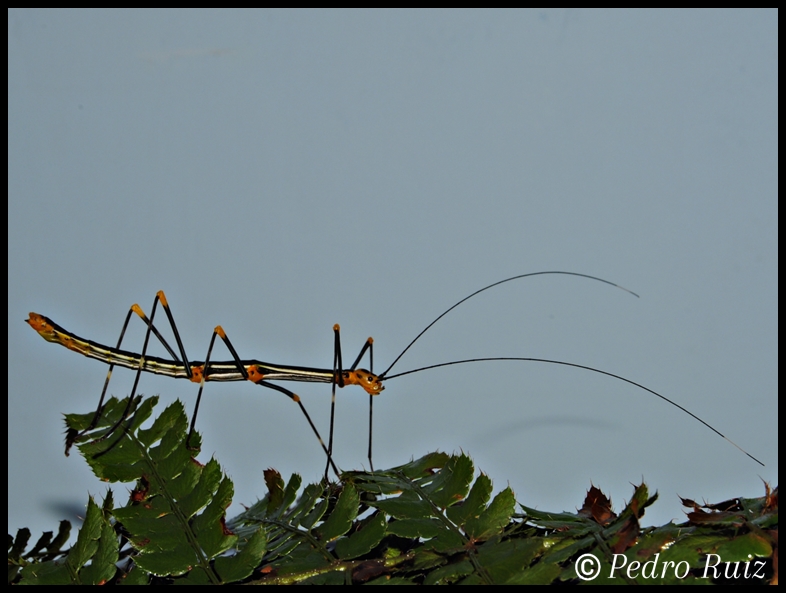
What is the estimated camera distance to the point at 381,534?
0.60 metres

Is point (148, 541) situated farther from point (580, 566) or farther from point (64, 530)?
point (580, 566)

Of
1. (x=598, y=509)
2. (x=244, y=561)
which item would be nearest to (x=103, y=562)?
(x=244, y=561)

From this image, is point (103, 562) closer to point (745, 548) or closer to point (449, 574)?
point (449, 574)

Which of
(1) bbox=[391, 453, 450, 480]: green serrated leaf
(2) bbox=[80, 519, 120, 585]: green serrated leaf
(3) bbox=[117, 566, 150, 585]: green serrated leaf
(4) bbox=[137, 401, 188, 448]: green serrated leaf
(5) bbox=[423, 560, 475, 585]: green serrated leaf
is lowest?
(5) bbox=[423, 560, 475, 585]: green serrated leaf

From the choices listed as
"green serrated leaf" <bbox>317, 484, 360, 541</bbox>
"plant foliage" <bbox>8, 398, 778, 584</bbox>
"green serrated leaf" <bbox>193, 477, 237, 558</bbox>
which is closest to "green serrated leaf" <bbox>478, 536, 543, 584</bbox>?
"plant foliage" <bbox>8, 398, 778, 584</bbox>

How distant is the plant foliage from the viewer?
524 millimetres

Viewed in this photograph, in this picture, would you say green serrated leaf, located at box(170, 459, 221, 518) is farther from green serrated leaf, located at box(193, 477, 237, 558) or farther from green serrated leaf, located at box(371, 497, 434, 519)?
green serrated leaf, located at box(371, 497, 434, 519)

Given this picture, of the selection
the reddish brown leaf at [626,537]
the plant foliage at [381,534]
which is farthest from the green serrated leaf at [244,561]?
the reddish brown leaf at [626,537]

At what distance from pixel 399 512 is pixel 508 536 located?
0.35 feet

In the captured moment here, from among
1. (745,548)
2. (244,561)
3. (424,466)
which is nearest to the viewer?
(745,548)

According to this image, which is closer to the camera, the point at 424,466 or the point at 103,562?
the point at 103,562

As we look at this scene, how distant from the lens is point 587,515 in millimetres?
625

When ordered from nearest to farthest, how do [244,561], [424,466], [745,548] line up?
[745,548]
[244,561]
[424,466]

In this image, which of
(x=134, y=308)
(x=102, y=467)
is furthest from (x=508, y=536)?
(x=134, y=308)
